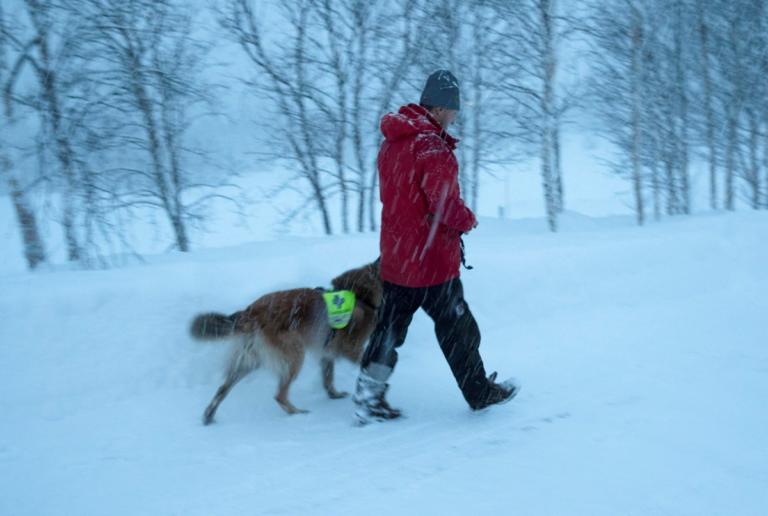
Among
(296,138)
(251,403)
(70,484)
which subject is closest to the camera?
(70,484)

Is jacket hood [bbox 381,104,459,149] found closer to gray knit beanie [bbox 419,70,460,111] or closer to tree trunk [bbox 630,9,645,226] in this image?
gray knit beanie [bbox 419,70,460,111]

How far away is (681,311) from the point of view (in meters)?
5.11

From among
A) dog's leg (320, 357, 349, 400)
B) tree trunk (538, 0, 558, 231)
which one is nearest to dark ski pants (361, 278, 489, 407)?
dog's leg (320, 357, 349, 400)

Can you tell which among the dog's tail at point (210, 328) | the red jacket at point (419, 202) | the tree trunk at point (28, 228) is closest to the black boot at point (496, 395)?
the red jacket at point (419, 202)

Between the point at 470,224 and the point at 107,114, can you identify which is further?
the point at 107,114

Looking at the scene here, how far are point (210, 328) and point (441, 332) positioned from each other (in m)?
1.51

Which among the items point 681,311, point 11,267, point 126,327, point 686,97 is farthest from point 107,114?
point 686,97

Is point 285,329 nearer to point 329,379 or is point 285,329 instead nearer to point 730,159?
point 329,379

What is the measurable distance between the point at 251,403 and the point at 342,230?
7.36 m

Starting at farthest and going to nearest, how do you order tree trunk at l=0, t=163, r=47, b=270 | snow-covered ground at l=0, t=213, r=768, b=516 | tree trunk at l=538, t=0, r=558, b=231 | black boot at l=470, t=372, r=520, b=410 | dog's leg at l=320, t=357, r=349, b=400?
tree trunk at l=538, t=0, r=558, b=231 < tree trunk at l=0, t=163, r=47, b=270 < dog's leg at l=320, t=357, r=349, b=400 < black boot at l=470, t=372, r=520, b=410 < snow-covered ground at l=0, t=213, r=768, b=516

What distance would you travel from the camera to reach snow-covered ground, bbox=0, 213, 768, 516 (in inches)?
93.5

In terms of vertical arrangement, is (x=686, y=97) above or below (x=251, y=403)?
above

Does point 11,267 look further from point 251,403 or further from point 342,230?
point 342,230

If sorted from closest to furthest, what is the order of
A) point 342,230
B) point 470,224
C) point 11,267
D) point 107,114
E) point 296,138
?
point 470,224, point 11,267, point 107,114, point 296,138, point 342,230
